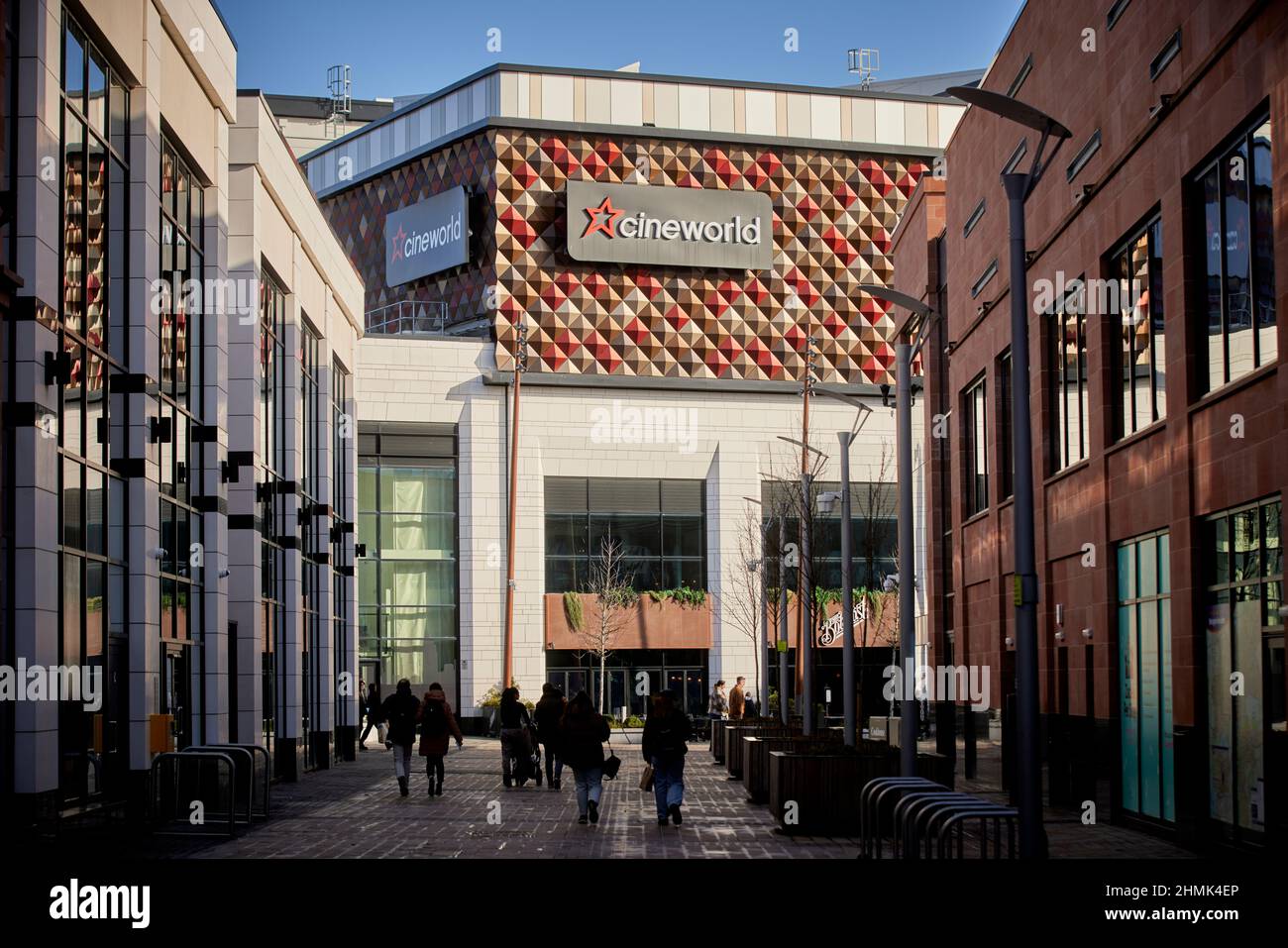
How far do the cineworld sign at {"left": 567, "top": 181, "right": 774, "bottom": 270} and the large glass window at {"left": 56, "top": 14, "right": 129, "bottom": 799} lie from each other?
116 feet

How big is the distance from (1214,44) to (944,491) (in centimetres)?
1904

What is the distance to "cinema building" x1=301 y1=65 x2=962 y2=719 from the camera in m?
56.8

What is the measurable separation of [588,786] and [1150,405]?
8823 mm

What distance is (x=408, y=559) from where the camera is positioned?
187ft

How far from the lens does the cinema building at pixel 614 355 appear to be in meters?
56.8

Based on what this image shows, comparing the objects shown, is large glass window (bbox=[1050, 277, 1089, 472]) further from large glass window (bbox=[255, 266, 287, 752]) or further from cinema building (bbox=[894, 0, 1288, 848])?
large glass window (bbox=[255, 266, 287, 752])

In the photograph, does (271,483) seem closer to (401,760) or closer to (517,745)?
(517,745)

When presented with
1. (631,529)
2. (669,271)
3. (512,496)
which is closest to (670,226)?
(669,271)

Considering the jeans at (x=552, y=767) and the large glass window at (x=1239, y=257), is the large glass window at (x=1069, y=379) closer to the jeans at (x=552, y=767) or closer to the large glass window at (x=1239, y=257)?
the large glass window at (x=1239, y=257)

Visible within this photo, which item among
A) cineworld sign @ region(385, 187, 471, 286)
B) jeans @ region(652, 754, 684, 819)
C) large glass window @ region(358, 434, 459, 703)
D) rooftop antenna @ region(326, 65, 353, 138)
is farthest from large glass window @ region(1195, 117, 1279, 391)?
rooftop antenna @ region(326, 65, 353, 138)

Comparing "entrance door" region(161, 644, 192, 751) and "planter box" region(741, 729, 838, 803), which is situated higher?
"entrance door" region(161, 644, 192, 751)
